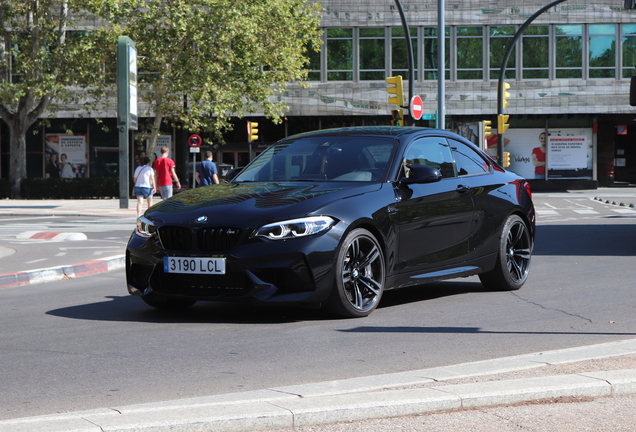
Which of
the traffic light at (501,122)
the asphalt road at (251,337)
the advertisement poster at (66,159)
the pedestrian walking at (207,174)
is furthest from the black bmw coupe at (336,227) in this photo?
the advertisement poster at (66,159)

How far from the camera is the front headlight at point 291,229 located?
626 centimetres

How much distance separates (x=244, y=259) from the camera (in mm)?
6258

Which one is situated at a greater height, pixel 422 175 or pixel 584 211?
pixel 422 175

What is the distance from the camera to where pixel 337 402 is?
4.07m

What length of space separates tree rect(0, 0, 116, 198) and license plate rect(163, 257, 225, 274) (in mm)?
26409

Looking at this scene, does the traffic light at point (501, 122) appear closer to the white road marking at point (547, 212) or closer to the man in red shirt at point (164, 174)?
the white road marking at point (547, 212)

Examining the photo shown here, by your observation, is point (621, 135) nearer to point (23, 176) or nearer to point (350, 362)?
point (23, 176)

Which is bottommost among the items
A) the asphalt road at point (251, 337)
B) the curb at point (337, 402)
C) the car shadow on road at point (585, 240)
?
the car shadow on road at point (585, 240)

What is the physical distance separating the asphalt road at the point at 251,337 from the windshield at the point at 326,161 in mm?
1152

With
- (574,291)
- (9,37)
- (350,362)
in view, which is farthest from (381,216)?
(9,37)

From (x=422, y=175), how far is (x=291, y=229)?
4.62ft

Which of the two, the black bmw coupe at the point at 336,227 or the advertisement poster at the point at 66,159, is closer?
the black bmw coupe at the point at 336,227

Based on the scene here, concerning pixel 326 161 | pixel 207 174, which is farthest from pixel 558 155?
pixel 326 161

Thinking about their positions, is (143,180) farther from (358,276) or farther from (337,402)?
(337,402)
